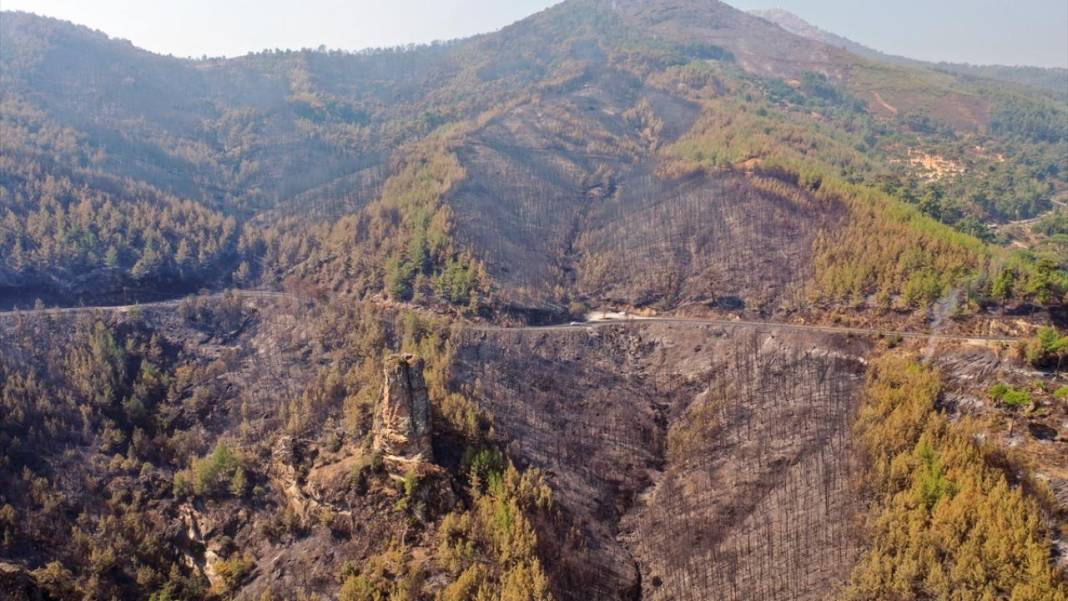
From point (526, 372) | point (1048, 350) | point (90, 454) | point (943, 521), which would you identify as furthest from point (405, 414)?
point (1048, 350)

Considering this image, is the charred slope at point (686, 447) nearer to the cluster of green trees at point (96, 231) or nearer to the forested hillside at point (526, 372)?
the forested hillside at point (526, 372)

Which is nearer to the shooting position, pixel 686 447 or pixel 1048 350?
pixel 1048 350

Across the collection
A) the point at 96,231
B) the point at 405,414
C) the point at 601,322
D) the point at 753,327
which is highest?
the point at 96,231

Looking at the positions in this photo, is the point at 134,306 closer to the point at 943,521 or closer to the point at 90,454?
the point at 90,454

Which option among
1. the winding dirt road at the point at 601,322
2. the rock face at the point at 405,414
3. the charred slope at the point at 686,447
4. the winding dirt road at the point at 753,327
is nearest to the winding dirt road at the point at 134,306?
the winding dirt road at the point at 601,322

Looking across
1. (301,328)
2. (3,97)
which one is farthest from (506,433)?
(3,97)

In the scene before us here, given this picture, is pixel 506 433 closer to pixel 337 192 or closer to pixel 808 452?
pixel 808 452

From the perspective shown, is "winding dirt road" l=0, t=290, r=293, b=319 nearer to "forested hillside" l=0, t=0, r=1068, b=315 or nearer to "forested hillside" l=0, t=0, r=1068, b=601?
"forested hillside" l=0, t=0, r=1068, b=601

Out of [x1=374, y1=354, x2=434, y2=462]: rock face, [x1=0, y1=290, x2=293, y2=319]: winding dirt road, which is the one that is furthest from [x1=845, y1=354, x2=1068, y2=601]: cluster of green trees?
[x1=0, y1=290, x2=293, y2=319]: winding dirt road
